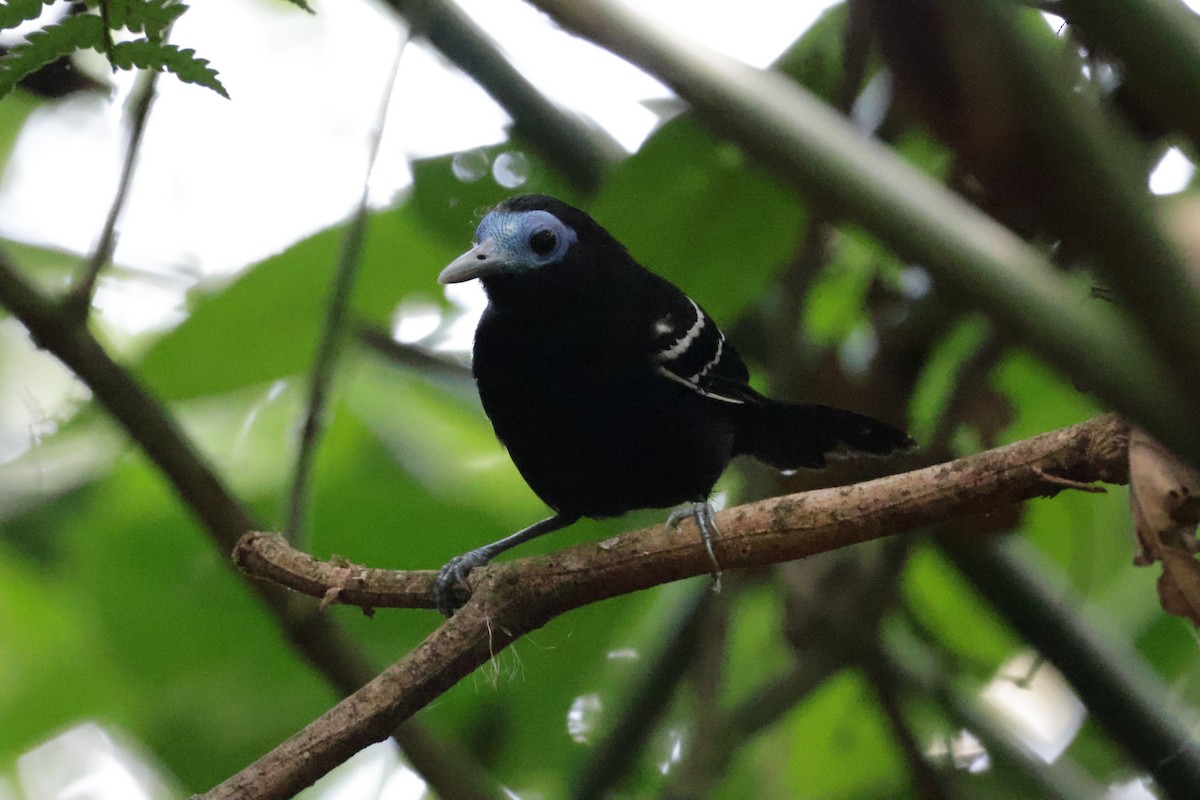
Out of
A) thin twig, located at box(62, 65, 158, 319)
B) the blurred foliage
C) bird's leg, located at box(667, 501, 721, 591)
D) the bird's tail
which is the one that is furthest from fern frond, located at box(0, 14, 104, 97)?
the bird's tail

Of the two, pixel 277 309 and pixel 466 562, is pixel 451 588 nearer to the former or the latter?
pixel 466 562

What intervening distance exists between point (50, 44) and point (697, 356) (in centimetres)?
159

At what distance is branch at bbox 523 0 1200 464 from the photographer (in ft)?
2.31

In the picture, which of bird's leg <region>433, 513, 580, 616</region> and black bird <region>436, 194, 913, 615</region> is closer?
bird's leg <region>433, 513, 580, 616</region>

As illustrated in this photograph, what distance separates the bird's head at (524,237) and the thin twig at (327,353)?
0.89 ft

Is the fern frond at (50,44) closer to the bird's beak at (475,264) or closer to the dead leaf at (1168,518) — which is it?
the bird's beak at (475,264)

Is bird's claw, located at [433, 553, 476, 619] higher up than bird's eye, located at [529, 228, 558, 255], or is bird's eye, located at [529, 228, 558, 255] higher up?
bird's eye, located at [529, 228, 558, 255]

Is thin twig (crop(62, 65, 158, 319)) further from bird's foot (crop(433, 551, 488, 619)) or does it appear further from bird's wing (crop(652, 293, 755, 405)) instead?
bird's wing (crop(652, 293, 755, 405))

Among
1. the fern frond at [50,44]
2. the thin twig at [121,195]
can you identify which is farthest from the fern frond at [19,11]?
the thin twig at [121,195]

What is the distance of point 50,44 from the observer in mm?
1589

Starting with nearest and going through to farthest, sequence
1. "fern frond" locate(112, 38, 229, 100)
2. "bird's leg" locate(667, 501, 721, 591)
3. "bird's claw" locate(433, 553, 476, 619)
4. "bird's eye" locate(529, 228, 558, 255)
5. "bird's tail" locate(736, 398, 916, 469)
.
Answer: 1. "fern frond" locate(112, 38, 229, 100)
2. "bird's leg" locate(667, 501, 721, 591)
3. "bird's claw" locate(433, 553, 476, 619)
4. "bird's tail" locate(736, 398, 916, 469)
5. "bird's eye" locate(529, 228, 558, 255)

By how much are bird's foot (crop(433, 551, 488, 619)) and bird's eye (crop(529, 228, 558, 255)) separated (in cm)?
70

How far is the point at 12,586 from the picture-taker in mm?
3260

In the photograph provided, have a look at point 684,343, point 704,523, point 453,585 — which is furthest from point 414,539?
point 704,523
